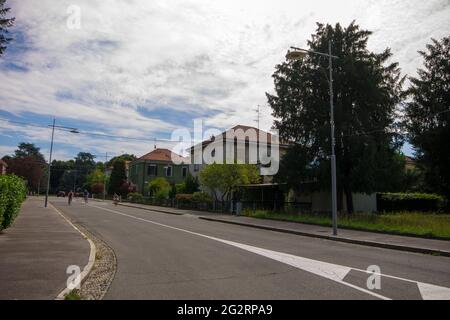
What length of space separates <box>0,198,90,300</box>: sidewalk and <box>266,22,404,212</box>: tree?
19.6 meters

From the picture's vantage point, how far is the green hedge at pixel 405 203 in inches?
1494

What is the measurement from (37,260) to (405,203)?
34.5 metres

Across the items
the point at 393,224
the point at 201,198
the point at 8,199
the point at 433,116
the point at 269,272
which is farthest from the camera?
the point at 201,198

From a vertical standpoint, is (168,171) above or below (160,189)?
above

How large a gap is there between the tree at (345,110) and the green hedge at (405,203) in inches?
307

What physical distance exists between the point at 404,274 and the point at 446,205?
32.1 m

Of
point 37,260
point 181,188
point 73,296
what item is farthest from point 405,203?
point 73,296

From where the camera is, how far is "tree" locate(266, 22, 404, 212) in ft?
96.8

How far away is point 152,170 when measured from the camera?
251 ft

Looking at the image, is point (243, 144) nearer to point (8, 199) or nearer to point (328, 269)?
point (8, 199)

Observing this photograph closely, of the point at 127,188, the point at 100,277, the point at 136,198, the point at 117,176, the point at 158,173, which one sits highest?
the point at 158,173

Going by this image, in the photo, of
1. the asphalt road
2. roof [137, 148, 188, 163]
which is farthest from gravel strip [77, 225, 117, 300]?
roof [137, 148, 188, 163]

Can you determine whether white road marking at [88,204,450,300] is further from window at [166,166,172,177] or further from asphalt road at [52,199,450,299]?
window at [166,166,172,177]
